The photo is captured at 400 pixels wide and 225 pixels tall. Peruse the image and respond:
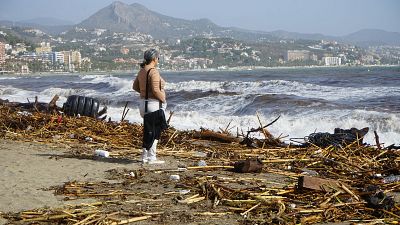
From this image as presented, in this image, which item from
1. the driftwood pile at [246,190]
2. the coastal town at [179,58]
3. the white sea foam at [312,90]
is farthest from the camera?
the coastal town at [179,58]

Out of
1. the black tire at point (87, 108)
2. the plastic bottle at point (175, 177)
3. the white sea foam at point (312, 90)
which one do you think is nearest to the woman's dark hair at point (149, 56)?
the plastic bottle at point (175, 177)

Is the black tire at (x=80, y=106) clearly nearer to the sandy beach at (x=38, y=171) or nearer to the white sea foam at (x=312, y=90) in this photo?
the sandy beach at (x=38, y=171)

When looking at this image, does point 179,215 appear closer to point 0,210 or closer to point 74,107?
point 0,210

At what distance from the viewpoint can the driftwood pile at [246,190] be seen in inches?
177

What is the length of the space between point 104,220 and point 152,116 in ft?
10.4

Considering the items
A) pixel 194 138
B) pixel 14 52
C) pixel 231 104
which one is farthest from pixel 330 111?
pixel 14 52

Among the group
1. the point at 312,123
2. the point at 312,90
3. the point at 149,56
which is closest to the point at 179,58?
the point at 312,90

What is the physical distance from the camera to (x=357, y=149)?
26.3 feet

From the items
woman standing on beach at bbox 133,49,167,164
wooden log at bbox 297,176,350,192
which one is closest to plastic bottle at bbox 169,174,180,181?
woman standing on beach at bbox 133,49,167,164

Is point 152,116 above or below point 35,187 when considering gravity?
above

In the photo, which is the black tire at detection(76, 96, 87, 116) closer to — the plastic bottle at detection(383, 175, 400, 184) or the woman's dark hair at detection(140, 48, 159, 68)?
the woman's dark hair at detection(140, 48, 159, 68)

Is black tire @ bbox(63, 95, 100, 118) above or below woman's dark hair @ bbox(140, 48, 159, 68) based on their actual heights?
below

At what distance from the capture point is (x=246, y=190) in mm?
5320

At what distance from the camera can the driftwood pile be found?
4.50 meters
